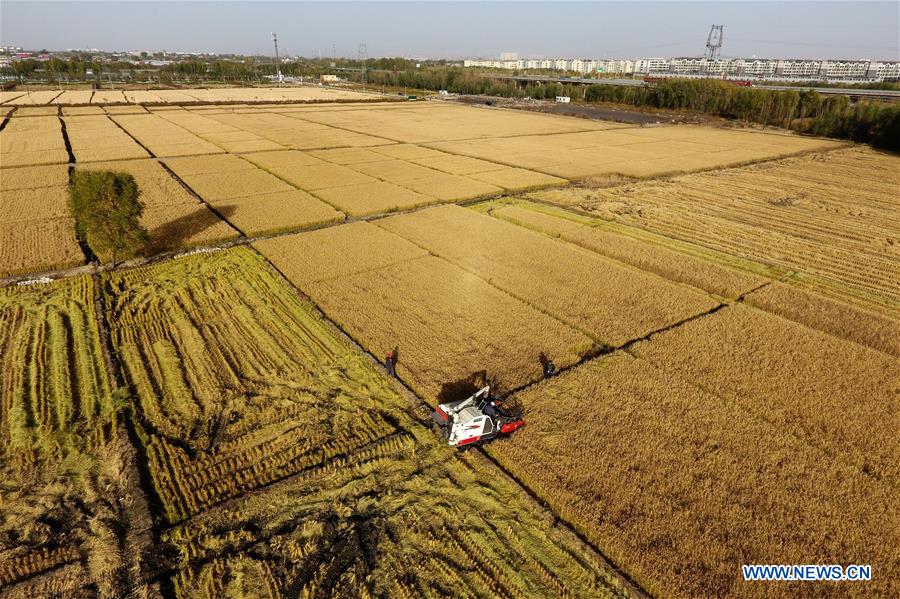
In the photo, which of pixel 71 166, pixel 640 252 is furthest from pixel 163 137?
pixel 640 252

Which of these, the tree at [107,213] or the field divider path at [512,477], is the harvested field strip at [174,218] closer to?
the tree at [107,213]

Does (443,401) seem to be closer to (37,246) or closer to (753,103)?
(37,246)

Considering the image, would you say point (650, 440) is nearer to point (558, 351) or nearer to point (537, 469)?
point (537, 469)

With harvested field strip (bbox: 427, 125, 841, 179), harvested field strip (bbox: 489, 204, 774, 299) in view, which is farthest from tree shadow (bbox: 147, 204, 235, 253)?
harvested field strip (bbox: 427, 125, 841, 179)

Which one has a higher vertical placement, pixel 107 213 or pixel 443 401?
pixel 107 213

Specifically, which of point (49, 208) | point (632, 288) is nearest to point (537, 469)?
point (632, 288)

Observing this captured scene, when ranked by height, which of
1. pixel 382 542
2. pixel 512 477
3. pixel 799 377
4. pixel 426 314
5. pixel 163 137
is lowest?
pixel 382 542
